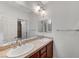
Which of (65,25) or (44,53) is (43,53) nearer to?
(44,53)

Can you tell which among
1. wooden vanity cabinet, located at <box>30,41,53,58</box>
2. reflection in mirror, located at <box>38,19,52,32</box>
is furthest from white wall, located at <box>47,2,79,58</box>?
wooden vanity cabinet, located at <box>30,41,53,58</box>

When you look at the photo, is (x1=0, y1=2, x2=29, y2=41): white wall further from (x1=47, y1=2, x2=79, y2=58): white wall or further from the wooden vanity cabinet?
(x1=47, y1=2, x2=79, y2=58): white wall

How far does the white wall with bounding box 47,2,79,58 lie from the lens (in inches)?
120

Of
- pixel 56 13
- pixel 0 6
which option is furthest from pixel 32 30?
pixel 0 6

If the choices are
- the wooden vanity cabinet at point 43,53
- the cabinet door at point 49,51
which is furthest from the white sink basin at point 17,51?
the cabinet door at point 49,51

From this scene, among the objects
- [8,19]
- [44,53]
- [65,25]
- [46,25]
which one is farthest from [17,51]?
[65,25]

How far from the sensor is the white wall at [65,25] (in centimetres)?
304

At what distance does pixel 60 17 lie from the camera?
3.18 metres

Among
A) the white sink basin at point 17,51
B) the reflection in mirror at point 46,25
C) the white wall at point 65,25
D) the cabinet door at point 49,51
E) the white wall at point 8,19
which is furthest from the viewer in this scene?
the reflection in mirror at point 46,25

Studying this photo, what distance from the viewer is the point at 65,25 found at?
123 inches

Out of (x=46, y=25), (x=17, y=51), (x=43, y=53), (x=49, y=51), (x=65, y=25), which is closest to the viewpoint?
(x=17, y=51)

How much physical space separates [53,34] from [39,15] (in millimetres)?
714

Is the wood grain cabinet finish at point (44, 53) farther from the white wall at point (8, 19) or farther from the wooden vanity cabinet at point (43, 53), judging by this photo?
the white wall at point (8, 19)

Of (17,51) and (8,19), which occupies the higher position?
(8,19)
